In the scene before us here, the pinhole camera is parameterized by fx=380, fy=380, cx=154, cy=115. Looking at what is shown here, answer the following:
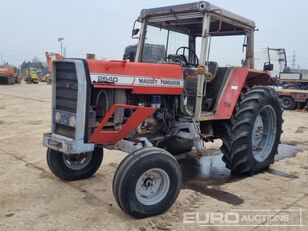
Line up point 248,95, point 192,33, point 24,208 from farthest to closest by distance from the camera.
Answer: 1. point 192,33
2. point 248,95
3. point 24,208

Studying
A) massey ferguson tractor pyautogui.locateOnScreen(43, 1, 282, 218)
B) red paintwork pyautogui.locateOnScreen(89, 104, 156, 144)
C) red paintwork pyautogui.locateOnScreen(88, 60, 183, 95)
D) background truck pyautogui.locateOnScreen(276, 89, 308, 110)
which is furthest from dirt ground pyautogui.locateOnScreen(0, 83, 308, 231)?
background truck pyautogui.locateOnScreen(276, 89, 308, 110)

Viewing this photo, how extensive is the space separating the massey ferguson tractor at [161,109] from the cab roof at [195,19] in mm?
16

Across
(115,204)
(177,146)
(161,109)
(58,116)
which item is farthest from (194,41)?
(115,204)

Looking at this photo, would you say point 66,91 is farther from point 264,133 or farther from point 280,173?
point 280,173

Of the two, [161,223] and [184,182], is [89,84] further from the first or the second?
[184,182]

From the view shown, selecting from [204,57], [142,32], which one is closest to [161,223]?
[204,57]

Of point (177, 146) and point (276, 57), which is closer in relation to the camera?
point (177, 146)

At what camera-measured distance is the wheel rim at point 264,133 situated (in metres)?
6.37

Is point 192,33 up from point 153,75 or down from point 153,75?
up

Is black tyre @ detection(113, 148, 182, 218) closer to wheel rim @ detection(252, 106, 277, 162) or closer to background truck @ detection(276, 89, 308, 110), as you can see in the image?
wheel rim @ detection(252, 106, 277, 162)

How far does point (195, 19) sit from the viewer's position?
5.74 m

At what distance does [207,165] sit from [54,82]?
3172mm

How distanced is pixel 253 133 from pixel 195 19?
2.06m

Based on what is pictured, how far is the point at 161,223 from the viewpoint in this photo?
4199mm
